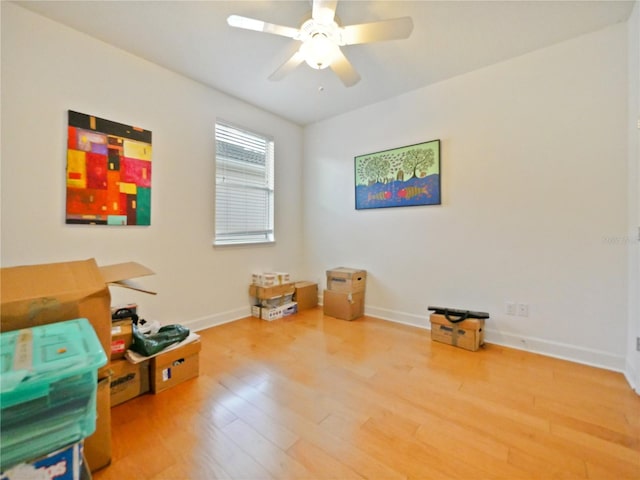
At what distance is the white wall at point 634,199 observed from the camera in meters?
1.76

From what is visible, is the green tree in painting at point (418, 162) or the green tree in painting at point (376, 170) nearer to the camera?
the green tree in painting at point (418, 162)

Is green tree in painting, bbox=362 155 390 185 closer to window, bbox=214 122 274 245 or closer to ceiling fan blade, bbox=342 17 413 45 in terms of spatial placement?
window, bbox=214 122 274 245

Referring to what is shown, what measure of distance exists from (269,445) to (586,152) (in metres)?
2.92

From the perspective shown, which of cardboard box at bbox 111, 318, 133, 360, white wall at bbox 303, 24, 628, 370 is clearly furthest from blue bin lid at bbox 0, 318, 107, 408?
white wall at bbox 303, 24, 628, 370

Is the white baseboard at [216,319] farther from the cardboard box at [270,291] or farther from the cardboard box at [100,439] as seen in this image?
the cardboard box at [100,439]

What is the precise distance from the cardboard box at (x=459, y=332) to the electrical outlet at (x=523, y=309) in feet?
1.06

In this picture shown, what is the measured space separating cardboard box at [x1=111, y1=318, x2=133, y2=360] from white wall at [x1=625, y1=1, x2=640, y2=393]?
322 centimetres

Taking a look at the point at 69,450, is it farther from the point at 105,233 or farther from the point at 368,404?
the point at 105,233

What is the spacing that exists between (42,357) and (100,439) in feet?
2.03

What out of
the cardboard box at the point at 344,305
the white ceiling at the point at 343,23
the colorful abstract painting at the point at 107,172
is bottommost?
the cardboard box at the point at 344,305

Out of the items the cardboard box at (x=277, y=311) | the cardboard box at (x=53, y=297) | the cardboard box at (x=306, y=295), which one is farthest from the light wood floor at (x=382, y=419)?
the cardboard box at (x=306, y=295)

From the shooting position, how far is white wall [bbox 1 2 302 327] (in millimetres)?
1840

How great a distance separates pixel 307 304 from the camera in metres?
3.59

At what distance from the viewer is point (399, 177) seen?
3.00 metres
